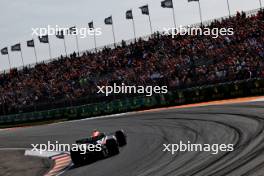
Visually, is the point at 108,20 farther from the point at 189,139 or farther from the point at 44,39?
the point at 189,139

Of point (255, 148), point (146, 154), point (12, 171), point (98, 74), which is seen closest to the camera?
point (255, 148)

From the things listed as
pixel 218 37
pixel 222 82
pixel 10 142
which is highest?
pixel 218 37

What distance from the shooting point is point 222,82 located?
2995 centimetres

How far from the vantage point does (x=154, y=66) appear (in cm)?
3619

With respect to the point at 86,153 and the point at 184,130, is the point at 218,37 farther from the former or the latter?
the point at 86,153

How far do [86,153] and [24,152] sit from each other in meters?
8.57

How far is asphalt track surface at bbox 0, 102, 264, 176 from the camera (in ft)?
35.7

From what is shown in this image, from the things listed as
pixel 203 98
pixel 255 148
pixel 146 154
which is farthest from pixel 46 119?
pixel 255 148

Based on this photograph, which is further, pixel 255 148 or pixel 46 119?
pixel 46 119

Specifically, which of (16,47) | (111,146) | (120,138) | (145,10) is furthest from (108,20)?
(111,146)

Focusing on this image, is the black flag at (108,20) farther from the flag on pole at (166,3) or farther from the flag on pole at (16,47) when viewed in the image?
the flag on pole at (16,47)

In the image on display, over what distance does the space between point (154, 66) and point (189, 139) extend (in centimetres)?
2035

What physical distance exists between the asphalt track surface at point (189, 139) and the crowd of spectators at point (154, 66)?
5771mm

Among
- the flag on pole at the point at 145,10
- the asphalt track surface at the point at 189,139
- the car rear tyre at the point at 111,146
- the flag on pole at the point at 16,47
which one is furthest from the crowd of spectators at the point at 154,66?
the car rear tyre at the point at 111,146
